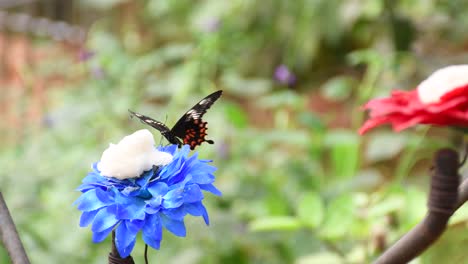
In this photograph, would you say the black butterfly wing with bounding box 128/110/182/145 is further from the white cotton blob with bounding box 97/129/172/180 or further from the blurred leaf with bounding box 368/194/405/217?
the blurred leaf with bounding box 368/194/405/217

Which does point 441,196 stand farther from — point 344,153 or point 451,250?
point 344,153

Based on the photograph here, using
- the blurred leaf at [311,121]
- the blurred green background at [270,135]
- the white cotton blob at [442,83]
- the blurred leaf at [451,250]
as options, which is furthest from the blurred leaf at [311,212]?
the white cotton blob at [442,83]

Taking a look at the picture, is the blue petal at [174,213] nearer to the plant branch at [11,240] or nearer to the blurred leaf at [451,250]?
the plant branch at [11,240]

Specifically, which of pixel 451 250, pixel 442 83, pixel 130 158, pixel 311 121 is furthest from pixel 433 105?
pixel 311 121

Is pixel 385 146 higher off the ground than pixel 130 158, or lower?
higher

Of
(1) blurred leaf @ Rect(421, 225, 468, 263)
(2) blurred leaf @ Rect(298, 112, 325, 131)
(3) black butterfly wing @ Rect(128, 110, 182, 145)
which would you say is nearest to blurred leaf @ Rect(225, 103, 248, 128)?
(2) blurred leaf @ Rect(298, 112, 325, 131)

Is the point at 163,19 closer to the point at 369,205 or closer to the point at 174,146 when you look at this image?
the point at 369,205
